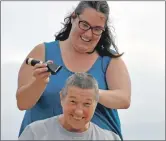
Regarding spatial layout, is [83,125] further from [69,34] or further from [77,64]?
[69,34]

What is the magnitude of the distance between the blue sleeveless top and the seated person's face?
1.43ft

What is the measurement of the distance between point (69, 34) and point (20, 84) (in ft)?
2.34

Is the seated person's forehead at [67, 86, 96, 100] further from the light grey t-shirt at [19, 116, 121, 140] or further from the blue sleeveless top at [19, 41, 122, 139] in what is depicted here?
the blue sleeveless top at [19, 41, 122, 139]

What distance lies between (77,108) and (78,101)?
0.06 m

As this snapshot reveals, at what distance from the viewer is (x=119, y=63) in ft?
18.0

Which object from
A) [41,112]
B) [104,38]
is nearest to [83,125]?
[41,112]

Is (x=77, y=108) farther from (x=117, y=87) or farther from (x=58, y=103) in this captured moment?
(x=117, y=87)

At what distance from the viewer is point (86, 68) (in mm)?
5387

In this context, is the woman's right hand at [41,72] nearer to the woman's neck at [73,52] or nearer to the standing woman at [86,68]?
the standing woman at [86,68]

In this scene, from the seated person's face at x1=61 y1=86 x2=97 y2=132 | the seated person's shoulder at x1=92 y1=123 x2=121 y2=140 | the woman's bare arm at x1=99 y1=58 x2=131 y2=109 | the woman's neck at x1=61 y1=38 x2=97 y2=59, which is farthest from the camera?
the woman's neck at x1=61 y1=38 x2=97 y2=59

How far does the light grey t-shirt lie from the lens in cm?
471

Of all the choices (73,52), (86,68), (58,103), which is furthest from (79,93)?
(73,52)

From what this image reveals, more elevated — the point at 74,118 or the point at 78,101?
the point at 78,101

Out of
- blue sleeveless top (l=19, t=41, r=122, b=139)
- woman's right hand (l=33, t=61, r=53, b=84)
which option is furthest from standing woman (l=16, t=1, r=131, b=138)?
woman's right hand (l=33, t=61, r=53, b=84)
